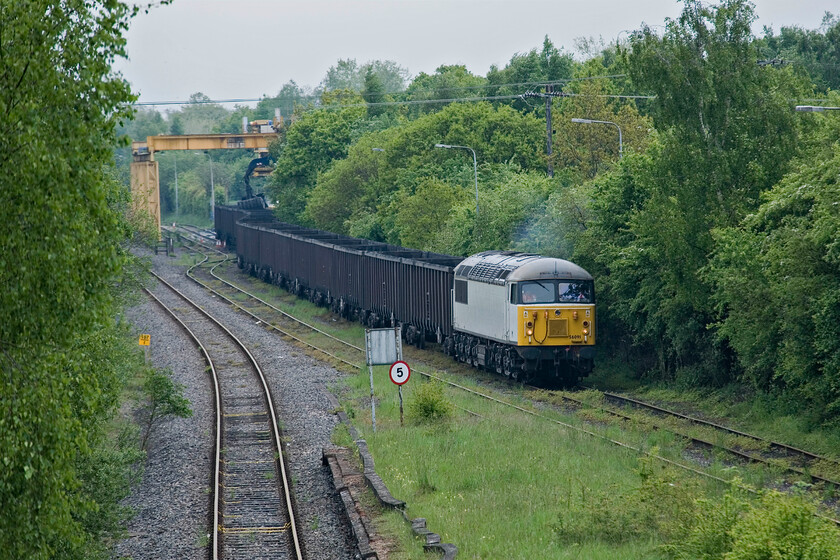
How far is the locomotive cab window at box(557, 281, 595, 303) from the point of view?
26984 millimetres

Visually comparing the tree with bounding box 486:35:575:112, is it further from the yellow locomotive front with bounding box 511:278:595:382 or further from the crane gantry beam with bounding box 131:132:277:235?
the yellow locomotive front with bounding box 511:278:595:382

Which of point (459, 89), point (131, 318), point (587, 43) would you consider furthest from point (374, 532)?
point (587, 43)

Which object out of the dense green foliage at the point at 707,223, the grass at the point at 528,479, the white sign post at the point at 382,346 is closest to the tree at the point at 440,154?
the dense green foliage at the point at 707,223

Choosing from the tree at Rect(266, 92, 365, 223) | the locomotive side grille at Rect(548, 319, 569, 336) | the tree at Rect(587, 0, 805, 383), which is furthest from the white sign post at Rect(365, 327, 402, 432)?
the tree at Rect(266, 92, 365, 223)

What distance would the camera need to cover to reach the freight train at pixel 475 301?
26.8 m

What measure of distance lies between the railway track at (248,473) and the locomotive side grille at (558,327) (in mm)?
7461

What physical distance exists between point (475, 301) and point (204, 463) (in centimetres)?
1201

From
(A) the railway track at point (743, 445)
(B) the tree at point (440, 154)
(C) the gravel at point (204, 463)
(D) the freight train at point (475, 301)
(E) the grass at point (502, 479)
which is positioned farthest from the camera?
(B) the tree at point (440, 154)

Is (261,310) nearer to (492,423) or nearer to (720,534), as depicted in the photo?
(492,423)

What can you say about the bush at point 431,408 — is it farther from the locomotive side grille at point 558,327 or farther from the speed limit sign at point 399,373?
the locomotive side grille at point 558,327

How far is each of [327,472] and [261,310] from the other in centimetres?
2906

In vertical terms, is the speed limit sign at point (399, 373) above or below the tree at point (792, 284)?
below

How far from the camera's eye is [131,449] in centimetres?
1723

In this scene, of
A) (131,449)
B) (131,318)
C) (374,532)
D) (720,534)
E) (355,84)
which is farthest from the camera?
(355,84)
